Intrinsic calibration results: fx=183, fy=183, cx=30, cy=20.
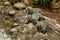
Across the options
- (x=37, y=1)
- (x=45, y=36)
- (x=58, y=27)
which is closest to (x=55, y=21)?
(x=58, y=27)

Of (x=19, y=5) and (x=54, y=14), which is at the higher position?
(x=19, y=5)

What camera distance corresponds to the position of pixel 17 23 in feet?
10.3

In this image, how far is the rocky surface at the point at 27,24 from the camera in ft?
9.20

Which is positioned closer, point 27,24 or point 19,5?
point 27,24

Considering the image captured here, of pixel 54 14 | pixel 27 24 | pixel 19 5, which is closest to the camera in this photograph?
pixel 27 24

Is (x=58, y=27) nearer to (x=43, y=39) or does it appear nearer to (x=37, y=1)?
(x=43, y=39)

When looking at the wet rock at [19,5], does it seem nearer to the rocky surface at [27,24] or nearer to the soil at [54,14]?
the rocky surface at [27,24]

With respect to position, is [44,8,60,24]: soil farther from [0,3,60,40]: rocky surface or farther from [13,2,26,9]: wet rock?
[13,2,26,9]: wet rock

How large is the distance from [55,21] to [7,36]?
2.84 ft

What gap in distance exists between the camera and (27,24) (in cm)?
307

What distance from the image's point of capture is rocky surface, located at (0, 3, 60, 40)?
2805 millimetres

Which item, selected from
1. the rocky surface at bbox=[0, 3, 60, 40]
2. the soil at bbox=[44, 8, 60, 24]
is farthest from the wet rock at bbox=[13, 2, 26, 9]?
the soil at bbox=[44, 8, 60, 24]

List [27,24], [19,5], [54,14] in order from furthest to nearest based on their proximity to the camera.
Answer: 1. [19,5]
2. [54,14]
3. [27,24]

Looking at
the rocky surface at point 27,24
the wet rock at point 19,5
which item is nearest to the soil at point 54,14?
the rocky surface at point 27,24
